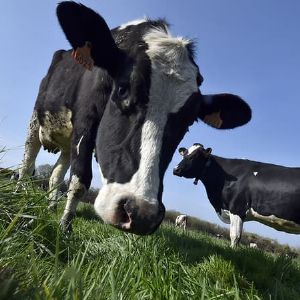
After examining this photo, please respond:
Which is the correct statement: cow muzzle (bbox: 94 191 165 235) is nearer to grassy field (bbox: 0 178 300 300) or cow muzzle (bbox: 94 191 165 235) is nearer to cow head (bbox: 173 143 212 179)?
grassy field (bbox: 0 178 300 300)

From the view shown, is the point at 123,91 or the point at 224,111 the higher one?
the point at 224,111

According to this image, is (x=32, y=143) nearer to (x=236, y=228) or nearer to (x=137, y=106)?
(x=137, y=106)

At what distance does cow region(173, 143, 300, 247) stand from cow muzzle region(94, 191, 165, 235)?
9.43 m

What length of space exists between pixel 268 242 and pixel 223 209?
15.7 meters

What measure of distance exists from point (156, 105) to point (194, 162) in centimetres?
1243

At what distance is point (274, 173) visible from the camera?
1406 centimetres

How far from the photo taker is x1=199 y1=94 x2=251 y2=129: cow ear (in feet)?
19.4

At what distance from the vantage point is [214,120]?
5.97m

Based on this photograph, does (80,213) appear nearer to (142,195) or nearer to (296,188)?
(142,195)

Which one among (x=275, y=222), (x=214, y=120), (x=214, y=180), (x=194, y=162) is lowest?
(x=275, y=222)

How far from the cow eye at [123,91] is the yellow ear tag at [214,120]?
76.6 inches

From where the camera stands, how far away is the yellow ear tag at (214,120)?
5.93m

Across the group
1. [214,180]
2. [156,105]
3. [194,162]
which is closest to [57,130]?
[156,105]

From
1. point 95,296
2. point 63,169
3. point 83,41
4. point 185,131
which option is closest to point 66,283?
point 95,296
